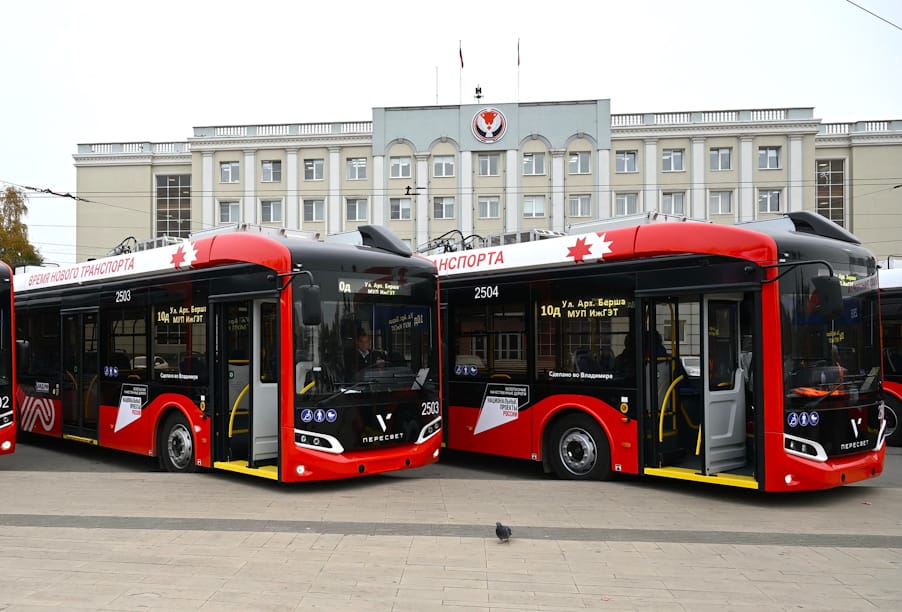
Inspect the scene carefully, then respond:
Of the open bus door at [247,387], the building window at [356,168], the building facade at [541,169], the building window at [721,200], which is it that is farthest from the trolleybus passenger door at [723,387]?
the building window at [356,168]

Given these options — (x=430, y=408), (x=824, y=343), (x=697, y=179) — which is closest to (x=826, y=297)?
(x=824, y=343)

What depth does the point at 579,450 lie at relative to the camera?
1062cm

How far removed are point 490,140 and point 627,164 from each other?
886cm

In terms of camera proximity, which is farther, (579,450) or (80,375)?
(80,375)

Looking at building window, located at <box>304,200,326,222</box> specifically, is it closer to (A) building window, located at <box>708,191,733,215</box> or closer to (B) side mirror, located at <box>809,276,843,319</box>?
(A) building window, located at <box>708,191,733,215</box>

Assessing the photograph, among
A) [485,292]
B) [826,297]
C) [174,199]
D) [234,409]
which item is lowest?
[234,409]

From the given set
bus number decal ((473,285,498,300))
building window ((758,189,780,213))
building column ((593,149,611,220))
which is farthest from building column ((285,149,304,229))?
bus number decal ((473,285,498,300))

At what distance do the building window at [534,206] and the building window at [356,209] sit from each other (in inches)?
417

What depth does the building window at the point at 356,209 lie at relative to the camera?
54688 millimetres

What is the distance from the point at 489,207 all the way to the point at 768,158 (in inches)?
696

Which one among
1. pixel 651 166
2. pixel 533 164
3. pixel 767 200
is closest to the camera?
pixel 767 200

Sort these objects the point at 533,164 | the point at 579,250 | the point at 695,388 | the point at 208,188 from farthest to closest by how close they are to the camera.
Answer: the point at 208,188 < the point at 533,164 < the point at 579,250 < the point at 695,388

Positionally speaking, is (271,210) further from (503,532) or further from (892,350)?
(503,532)

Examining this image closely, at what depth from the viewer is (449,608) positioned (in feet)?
18.7
